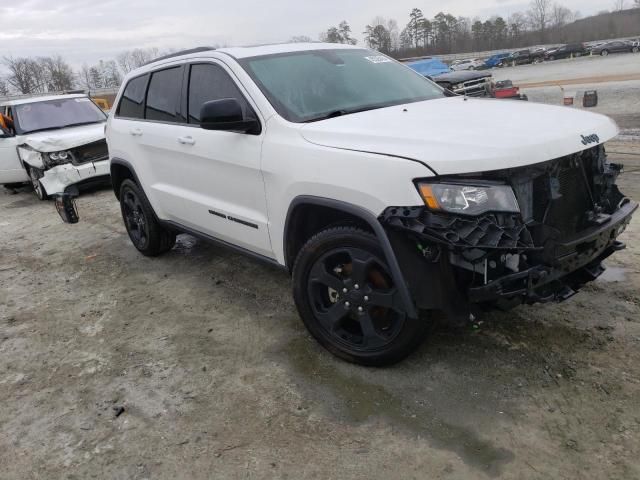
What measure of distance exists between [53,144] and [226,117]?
679 centimetres

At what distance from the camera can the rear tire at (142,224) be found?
5402 mm

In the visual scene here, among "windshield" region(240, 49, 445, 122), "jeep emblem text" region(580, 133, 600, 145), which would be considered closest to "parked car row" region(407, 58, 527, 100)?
"windshield" region(240, 49, 445, 122)

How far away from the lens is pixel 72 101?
34.8 ft

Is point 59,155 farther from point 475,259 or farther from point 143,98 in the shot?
point 475,259

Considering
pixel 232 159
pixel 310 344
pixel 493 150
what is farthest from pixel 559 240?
pixel 232 159

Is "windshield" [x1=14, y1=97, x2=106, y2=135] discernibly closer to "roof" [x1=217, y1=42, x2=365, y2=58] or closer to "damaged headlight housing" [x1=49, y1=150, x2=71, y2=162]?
"damaged headlight housing" [x1=49, y1=150, x2=71, y2=162]

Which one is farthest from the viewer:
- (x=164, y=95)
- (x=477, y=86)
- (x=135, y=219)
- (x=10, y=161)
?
(x=477, y=86)

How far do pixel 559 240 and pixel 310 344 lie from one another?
175cm

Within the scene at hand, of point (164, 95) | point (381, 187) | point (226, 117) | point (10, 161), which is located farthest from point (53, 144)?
point (381, 187)

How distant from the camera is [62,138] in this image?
29.8ft

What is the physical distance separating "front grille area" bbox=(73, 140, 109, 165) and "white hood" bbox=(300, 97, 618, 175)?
22.9 feet

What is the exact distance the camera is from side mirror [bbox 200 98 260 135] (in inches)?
133

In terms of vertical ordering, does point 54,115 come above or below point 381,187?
above

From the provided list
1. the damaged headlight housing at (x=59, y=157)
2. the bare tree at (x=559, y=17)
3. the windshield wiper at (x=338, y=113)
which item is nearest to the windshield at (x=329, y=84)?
the windshield wiper at (x=338, y=113)
